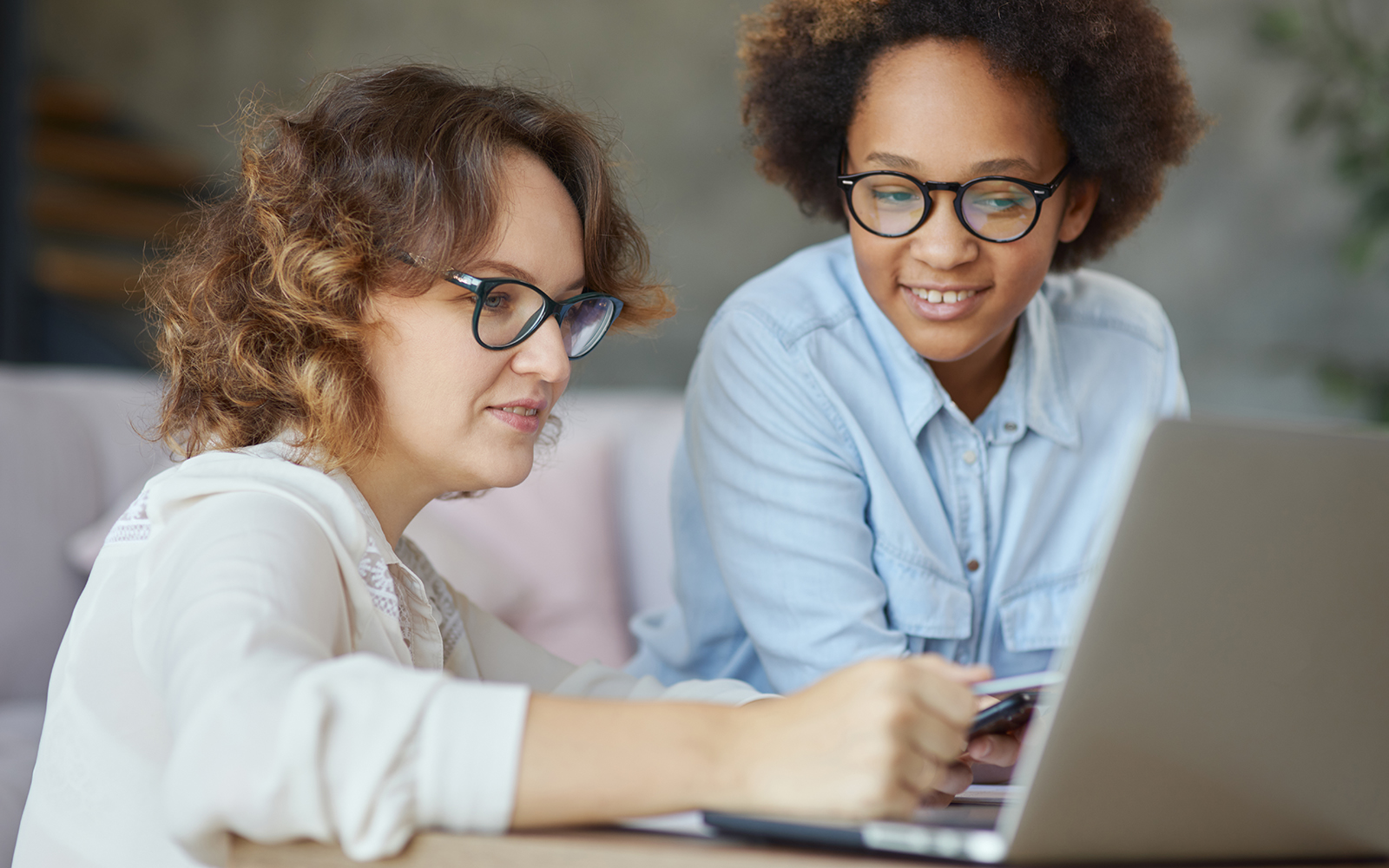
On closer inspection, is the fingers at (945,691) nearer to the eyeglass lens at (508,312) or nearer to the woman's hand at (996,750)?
the woman's hand at (996,750)

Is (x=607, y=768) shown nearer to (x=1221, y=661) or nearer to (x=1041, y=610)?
(x=1221, y=661)

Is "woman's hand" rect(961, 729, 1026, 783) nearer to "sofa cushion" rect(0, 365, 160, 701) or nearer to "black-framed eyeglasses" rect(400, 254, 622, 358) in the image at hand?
"black-framed eyeglasses" rect(400, 254, 622, 358)

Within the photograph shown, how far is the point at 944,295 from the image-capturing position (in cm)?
130

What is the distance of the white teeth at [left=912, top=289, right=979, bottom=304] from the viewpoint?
1.29 m

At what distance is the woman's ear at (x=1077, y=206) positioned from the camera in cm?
141

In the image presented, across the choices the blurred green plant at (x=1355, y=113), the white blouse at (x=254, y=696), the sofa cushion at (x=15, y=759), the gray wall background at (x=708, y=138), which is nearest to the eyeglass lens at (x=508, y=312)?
the white blouse at (x=254, y=696)

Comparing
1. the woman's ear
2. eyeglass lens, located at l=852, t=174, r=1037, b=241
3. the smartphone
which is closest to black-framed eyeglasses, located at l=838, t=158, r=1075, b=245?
eyeglass lens, located at l=852, t=174, r=1037, b=241

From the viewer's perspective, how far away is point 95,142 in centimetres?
466

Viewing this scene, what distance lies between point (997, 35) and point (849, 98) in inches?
8.4

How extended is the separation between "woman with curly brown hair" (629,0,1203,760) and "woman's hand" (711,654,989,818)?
646 mm

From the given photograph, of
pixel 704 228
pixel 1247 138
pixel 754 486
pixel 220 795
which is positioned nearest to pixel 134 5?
pixel 704 228

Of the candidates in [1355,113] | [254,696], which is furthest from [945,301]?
[1355,113]

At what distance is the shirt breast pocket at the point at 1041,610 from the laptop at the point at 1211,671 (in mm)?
746

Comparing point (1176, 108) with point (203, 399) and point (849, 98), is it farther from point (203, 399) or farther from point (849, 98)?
point (203, 399)
